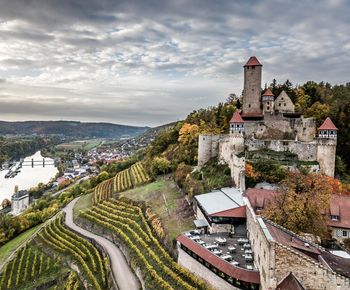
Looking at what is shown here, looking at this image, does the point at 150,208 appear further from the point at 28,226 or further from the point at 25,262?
the point at 28,226

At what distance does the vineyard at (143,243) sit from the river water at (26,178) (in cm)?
7070

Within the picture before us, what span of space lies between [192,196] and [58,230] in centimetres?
1968

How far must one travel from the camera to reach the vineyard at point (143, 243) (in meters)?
25.7

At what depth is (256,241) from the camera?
22953mm

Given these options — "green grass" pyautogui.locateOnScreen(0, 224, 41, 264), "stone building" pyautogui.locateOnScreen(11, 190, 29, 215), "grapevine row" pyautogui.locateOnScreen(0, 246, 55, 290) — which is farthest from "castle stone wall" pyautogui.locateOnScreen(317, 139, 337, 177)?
"stone building" pyautogui.locateOnScreen(11, 190, 29, 215)

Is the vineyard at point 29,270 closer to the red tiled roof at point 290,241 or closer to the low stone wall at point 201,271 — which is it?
the low stone wall at point 201,271

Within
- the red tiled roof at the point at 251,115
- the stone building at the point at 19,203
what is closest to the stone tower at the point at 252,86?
the red tiled roof at the point at 251,115

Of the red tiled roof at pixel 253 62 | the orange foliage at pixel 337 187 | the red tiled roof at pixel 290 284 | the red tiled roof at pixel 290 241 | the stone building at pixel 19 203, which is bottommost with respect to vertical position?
the stone building at pixel 19 203

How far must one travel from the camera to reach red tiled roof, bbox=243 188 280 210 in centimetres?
3050

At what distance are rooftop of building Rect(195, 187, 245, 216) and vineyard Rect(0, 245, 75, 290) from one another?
14729 mm

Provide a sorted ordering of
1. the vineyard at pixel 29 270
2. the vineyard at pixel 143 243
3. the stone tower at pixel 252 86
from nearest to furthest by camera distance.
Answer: the vineyard at pixel 143 243 < the vineyard at pixel 29 270 < the stone tower at pixel 252 86

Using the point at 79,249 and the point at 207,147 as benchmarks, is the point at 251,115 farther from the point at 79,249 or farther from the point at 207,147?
the point at 79,249

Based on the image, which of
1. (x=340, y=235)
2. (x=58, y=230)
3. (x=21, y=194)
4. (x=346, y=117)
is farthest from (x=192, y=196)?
(x=21, y=194)

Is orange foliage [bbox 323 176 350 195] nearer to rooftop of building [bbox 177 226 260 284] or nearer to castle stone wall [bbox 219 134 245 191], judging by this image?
castle stone wall [bbox 219 134 245 191]
